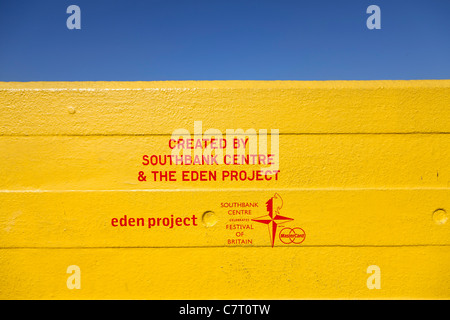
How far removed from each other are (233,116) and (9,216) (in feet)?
5.08

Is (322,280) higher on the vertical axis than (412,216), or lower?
lower

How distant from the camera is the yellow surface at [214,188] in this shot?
1752 mm

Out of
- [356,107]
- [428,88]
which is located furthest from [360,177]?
[428,88]

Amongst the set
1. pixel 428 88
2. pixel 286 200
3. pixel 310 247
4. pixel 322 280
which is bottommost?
pixel 322 280

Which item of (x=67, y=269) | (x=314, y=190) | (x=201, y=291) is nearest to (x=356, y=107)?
(x=314, y=190)

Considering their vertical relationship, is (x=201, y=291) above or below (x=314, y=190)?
below

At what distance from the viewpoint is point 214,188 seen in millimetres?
1778

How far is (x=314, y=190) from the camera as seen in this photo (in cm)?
177

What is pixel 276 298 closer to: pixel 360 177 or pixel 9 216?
pixel 360 177

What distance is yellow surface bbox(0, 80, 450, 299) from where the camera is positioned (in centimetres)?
175

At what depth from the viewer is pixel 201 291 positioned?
1.80 m

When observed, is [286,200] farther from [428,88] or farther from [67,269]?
[67,269]
